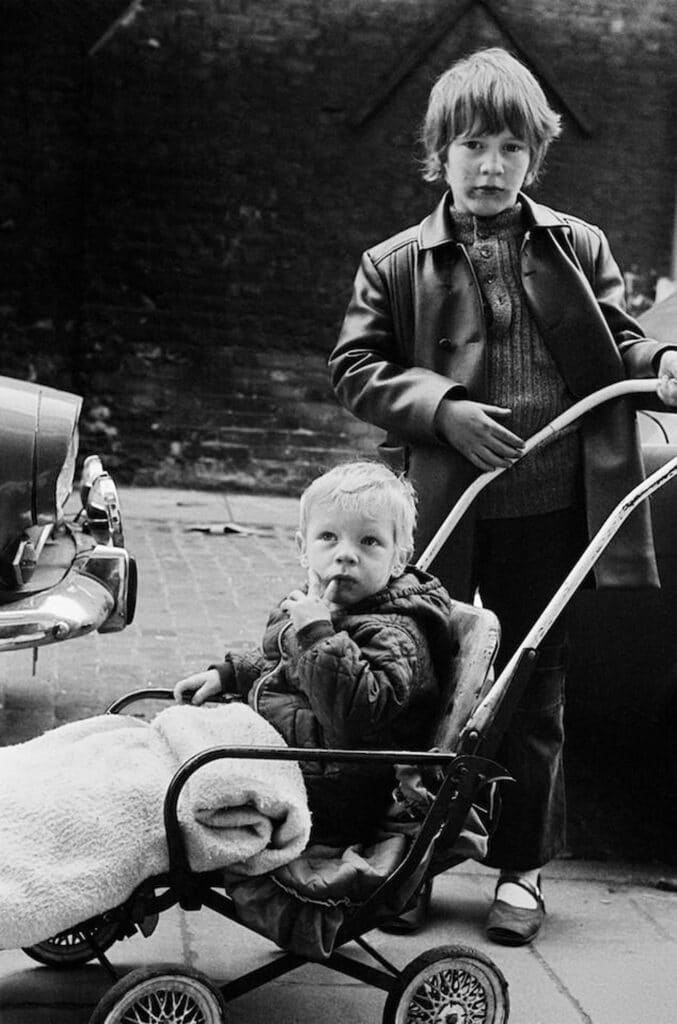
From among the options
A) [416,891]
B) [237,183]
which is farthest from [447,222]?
[237,183]

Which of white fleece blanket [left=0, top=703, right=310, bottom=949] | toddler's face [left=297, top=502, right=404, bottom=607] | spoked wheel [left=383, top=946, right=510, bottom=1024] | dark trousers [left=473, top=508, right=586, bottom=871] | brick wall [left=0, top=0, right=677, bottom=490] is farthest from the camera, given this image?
brick wall [left=0, top=0, right=677, bottom=490]

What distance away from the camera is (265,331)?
11.2 meters

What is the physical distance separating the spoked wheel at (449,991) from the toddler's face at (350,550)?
26.7 inches

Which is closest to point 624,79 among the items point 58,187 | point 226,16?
point 226,16

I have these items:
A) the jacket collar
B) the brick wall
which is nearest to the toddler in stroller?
the jacket collar

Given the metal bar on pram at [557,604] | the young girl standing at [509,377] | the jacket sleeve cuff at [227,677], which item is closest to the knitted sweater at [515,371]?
the young girl standing at [509,377]

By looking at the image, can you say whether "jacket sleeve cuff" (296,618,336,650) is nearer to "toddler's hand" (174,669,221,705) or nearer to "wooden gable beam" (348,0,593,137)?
"toddler's hand" (174,669,221,705)

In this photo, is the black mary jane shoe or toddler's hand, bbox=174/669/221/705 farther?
the black mary jane shoe

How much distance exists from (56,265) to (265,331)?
172 centimetres

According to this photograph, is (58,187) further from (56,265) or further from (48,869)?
(48,869)

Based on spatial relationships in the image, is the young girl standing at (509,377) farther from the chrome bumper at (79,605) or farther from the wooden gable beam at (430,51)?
the wooden gable beam at (430,51)

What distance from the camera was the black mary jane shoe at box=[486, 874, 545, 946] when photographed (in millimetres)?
3262

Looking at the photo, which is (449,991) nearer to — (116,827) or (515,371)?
(116,827)

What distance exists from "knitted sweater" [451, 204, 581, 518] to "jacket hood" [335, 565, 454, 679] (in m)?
0.59
